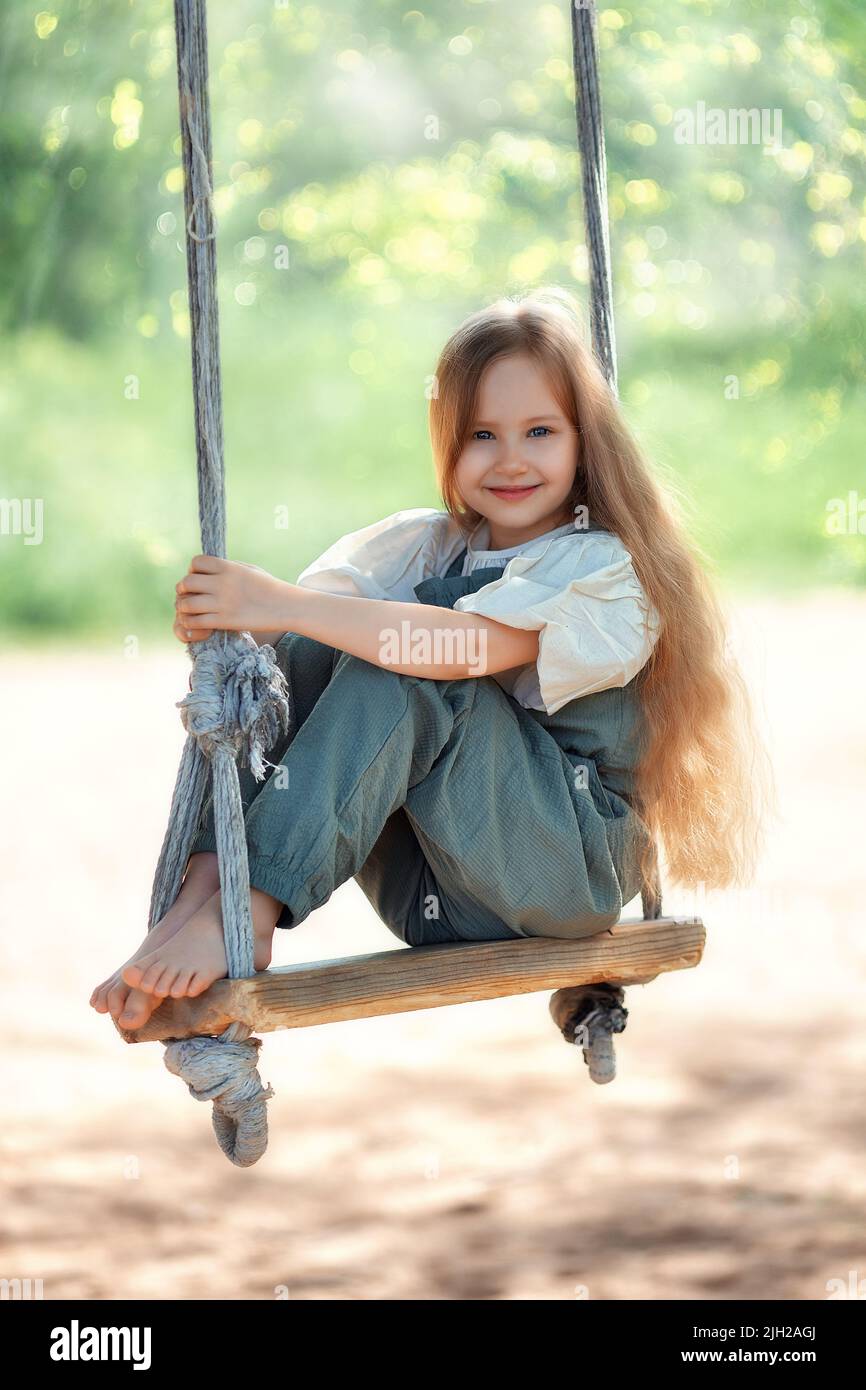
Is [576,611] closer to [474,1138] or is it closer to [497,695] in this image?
[497,695]

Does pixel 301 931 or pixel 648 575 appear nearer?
pixel 648 575

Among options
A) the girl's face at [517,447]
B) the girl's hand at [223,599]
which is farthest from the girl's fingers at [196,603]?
the girl's face at [517,447]

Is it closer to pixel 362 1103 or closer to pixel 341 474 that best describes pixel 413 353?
pixel 341 474

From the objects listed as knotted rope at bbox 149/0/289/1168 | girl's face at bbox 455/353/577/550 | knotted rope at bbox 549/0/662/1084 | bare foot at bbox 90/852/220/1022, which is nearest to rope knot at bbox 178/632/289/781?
knotted rope at bbox 149/0/289/1168

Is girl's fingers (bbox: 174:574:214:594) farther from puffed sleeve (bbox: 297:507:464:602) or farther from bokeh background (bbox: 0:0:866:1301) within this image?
bokeh background (bbox: 0:0:866:1301)

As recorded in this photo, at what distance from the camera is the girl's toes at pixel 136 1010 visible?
1587 millimetres

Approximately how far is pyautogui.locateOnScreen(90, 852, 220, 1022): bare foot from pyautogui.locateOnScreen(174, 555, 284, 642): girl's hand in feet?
0.80

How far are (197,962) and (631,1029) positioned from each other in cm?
340

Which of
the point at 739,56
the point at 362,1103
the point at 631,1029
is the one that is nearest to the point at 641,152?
the point at 739,56

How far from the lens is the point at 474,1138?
390 centimetres

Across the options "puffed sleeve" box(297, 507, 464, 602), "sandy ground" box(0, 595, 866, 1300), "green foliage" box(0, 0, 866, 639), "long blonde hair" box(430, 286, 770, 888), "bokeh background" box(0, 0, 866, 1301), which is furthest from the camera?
"green foliage" box(0, 0, 866, 639)

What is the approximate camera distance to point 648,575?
1.80m

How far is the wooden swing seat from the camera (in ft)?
5.13

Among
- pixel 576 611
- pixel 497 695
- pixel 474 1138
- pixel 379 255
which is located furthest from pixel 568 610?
pixel 379 255
